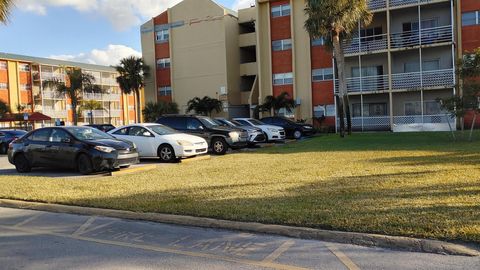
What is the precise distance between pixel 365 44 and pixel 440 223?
106ft

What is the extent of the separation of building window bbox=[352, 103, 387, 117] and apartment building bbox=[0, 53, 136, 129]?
3502 cm

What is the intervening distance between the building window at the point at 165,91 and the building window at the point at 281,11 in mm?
13489

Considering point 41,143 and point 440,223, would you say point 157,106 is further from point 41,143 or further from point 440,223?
point 440,223

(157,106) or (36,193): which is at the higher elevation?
(157,106)

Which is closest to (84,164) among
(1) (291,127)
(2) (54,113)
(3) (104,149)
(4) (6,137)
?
(3) (104,149)

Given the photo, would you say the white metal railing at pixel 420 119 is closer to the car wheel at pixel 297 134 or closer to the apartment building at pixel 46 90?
the car wheel at pixel 297 134

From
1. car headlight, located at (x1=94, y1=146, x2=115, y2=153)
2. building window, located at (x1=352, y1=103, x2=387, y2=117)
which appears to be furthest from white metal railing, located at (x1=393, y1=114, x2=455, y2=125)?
car headlight, located at (x1=94, y1=146, x2=115, y2=153)

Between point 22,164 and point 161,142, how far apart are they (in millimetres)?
4545

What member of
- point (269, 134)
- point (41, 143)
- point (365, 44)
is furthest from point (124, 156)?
point (365, 44)

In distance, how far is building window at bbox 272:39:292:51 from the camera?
135ft

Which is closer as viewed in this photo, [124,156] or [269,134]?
[124,156]

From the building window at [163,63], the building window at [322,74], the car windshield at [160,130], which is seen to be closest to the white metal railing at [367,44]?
the building window at [322,74]

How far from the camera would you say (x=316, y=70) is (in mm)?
39938

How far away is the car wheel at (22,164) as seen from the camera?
14594 millimetres
